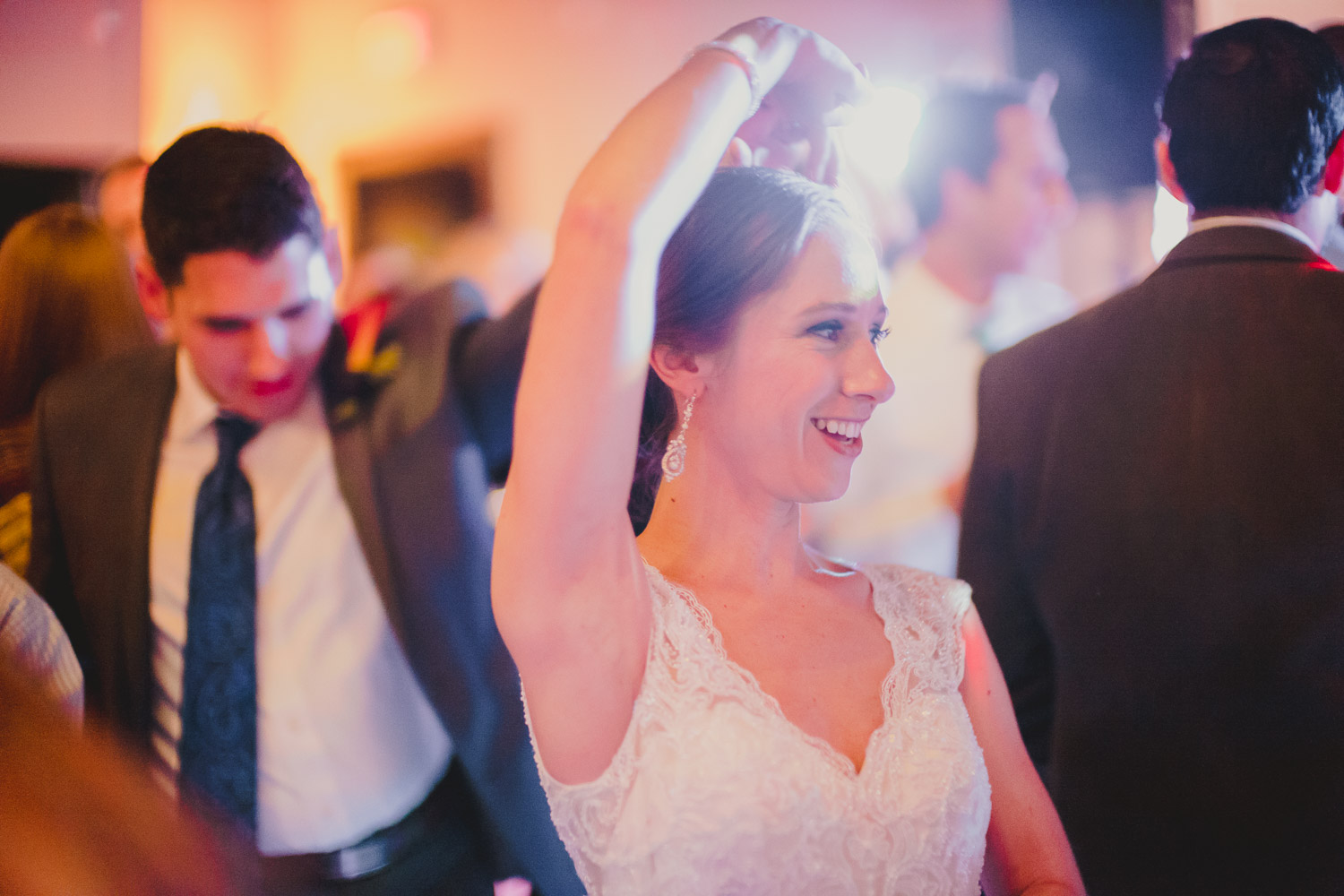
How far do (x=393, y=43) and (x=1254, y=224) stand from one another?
401cm

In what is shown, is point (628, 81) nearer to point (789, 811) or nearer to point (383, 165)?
point (383, 165)

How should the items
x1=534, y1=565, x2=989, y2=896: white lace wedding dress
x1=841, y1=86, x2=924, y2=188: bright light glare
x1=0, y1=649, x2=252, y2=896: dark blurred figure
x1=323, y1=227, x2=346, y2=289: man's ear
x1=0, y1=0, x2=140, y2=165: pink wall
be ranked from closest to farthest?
1. x1=0, y1=649, x2=252, y2=896: dark blurred figure
2. x1=534, y1=565, x2=989, y2=896: white lace wedding dress
3. x1=323, y1=227, x2=346, y2=289: man's ear
4. x1=0, y1=0, x2=140, y2=165: pink wall
5. x1=841, y1=86, x2=924, y2=188: bright light glare

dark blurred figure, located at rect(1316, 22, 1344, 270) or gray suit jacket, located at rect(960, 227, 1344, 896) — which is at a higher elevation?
dark blurred figure, located at rect(1316, 22, 1344, 270)

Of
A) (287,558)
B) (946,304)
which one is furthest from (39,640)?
(946,304)

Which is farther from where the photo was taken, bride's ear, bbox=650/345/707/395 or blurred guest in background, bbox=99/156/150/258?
blurred guest in background, bbox=99/156/150/258

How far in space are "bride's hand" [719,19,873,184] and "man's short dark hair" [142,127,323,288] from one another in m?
0.74

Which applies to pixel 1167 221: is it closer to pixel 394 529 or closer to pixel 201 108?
pixel 394 529

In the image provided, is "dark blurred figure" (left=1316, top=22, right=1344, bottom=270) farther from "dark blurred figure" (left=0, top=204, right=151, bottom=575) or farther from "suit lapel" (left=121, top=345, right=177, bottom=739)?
"dark blurred figure" (left=0, top=204, right=151, bottom=575)

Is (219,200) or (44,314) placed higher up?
(219,200)

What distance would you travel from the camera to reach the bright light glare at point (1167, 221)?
2.82 m

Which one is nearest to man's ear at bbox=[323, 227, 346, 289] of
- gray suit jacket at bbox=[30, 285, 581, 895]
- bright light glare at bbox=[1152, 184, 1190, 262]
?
gray suit jacket at bbox=[30, 285, 581, 895]

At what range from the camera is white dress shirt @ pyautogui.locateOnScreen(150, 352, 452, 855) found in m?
1.51

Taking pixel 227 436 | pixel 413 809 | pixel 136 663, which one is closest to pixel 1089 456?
pixel 413 809

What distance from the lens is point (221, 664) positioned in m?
1.46
